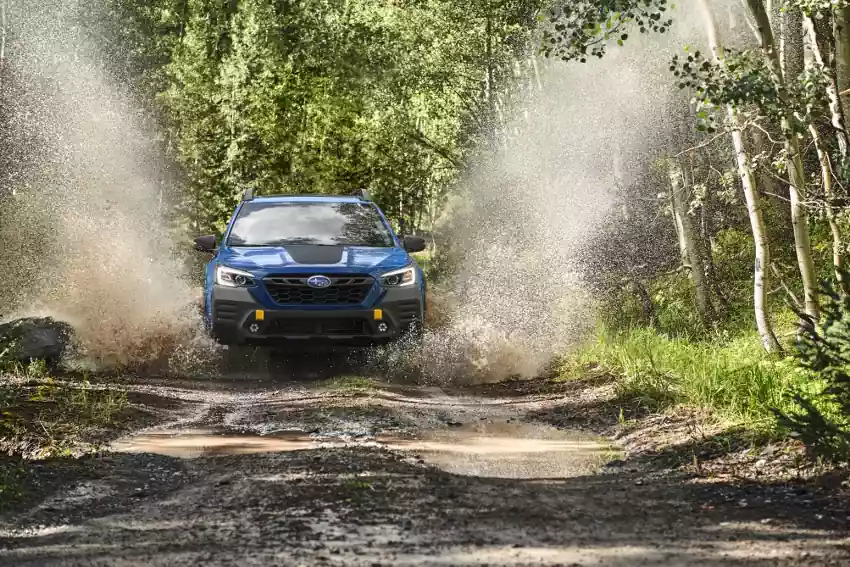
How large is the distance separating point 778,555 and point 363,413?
557 cm

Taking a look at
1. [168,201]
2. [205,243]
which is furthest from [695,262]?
[168,201]

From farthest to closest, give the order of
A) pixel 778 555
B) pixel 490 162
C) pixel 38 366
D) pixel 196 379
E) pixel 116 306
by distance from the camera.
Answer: pixel 490 162, pixel 116 306, pixel 196 379, pixel 38 366, pixel 778 555

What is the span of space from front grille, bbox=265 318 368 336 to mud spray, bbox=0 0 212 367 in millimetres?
2388

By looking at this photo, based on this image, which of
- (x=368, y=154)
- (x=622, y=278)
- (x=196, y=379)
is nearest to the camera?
(x=196, y=379)

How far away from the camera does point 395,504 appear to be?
20.1 ft

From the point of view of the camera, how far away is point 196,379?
551 inches

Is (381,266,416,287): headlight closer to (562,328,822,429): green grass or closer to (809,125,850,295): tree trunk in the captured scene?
(562,328,822,429): green grass

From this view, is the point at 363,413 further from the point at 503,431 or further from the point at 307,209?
the point at 307,209

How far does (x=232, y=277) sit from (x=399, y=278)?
5.88ft

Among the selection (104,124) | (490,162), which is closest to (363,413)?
(490,162)

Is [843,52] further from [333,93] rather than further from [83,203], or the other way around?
[333,93]

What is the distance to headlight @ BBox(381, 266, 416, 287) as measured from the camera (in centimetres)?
1309

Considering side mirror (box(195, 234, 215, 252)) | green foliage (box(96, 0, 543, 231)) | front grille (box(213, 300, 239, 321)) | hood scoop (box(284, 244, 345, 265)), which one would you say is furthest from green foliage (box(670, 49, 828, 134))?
green foliage (box(96, 0, 543, 231))

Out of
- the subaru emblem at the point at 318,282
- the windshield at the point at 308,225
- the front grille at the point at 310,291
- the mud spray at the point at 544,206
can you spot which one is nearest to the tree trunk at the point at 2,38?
the mud spray at the point at 544,206
